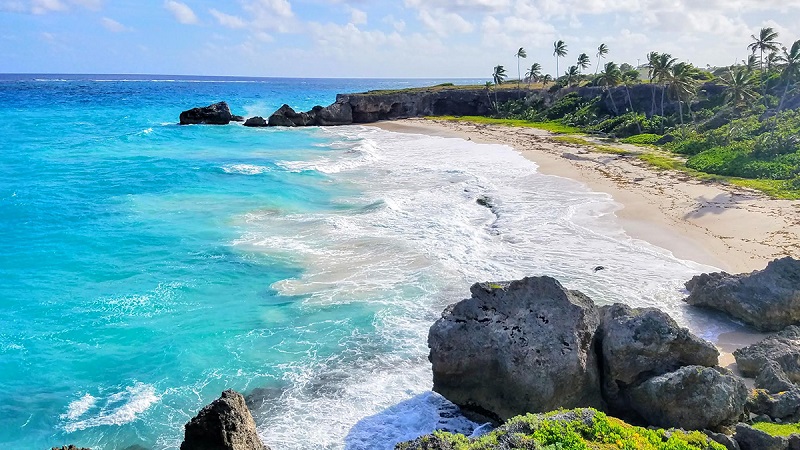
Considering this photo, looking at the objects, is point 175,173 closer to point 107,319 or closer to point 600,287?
point 107,319

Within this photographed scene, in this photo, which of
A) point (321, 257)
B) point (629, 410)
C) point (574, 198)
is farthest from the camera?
point (574, 198)

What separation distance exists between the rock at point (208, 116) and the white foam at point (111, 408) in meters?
78.0

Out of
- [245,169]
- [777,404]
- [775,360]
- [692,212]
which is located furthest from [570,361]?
[245,169]

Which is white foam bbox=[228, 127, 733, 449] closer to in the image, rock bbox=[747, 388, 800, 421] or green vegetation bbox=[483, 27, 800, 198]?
rock bbox=[747, 388, 800, 421]

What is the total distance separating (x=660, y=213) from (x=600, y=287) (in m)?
12.3

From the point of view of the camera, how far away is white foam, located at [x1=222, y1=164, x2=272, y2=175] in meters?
45.6

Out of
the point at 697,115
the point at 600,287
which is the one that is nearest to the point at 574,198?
the point at 600,287

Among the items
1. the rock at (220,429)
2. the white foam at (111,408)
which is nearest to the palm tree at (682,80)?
the white foam at (111,408)

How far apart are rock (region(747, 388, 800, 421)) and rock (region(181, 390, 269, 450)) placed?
10619 millimetres

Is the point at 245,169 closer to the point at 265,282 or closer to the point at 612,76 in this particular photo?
the point at 265,282

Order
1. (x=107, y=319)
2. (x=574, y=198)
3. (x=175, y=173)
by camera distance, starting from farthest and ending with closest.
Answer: (x=175, y=173), (x=574, y=198), (x=107, y=319)

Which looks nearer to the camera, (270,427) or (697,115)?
(270,427)

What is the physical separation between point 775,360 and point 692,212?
1868 cm

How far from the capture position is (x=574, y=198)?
35.1 m
